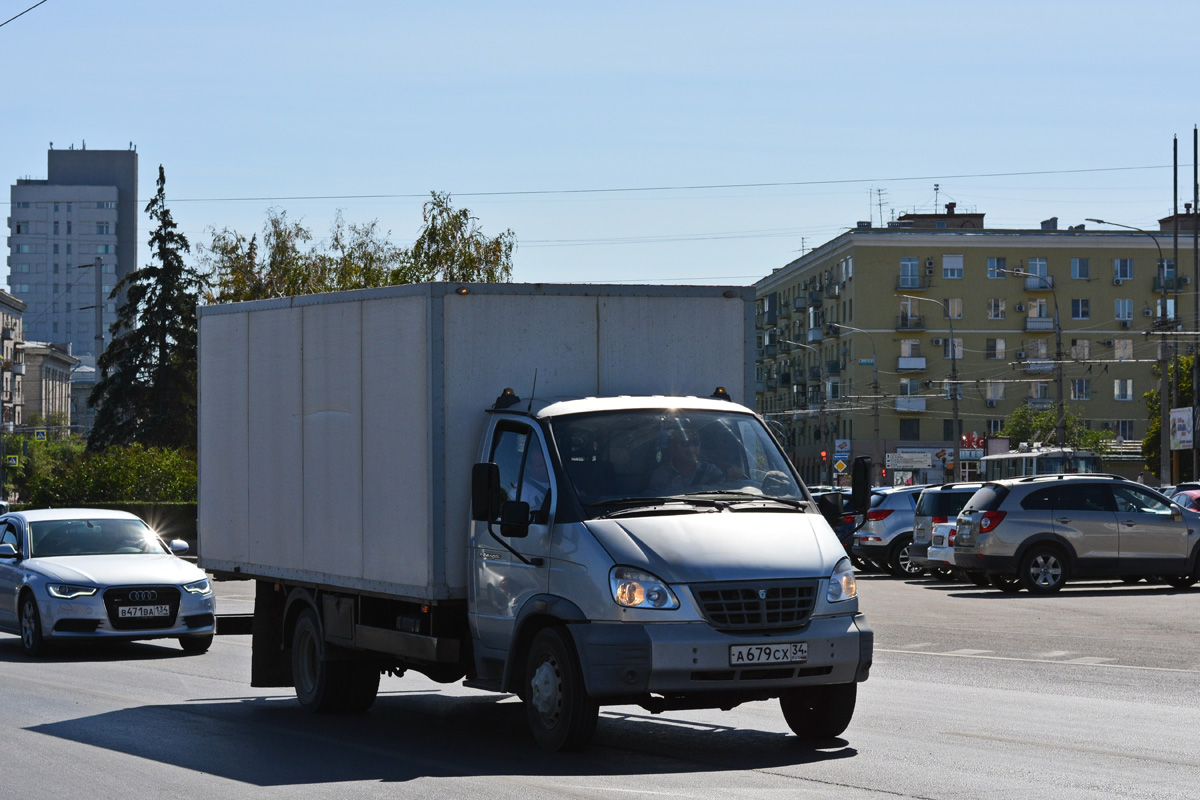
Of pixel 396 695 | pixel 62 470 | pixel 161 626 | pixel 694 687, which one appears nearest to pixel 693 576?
pixel 694 687

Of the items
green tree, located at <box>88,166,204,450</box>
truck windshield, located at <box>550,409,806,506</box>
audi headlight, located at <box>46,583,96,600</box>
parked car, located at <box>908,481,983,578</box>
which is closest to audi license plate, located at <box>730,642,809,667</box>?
truck windshield, located at <box>550,409,806,506</box>

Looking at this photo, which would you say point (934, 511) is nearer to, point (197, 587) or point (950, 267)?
point (197, 587)

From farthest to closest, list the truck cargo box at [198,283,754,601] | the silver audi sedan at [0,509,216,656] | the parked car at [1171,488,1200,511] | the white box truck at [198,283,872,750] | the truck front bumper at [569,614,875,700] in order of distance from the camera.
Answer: the parked car at [1171,488,1200,511]
the silver audi sedan at [0,509,216,656]
the truck cargo box at [198,283,754,601]
the white box truck at [198,283,872,750]
the truck front bumper at [569,614,875,700]

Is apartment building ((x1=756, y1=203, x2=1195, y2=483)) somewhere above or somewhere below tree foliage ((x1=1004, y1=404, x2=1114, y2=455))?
above

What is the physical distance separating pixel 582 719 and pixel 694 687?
711 mm

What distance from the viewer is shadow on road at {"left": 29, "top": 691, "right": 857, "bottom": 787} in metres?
9.34

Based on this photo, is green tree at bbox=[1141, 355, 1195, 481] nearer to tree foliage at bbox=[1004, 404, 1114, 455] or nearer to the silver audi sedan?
tree foliage at bbox=[1004, 404, 1114, 455]

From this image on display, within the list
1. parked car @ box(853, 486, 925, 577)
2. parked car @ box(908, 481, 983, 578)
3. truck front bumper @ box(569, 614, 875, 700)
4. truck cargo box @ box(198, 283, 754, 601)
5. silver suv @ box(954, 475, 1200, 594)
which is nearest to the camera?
truck front bumper @ box(569, 614, 875, 700)

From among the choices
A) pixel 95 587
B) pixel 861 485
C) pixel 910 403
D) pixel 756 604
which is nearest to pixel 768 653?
pixel 756 604

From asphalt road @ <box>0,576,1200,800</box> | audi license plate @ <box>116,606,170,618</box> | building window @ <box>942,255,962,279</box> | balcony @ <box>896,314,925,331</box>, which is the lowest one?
asphalt road @ <box>0,576,1200,800</box>

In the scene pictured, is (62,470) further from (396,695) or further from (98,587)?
(396,695)

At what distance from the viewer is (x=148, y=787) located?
8828 millimetres

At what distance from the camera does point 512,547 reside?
996 centimetres

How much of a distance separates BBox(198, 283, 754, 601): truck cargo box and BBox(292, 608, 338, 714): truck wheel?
0.41m
